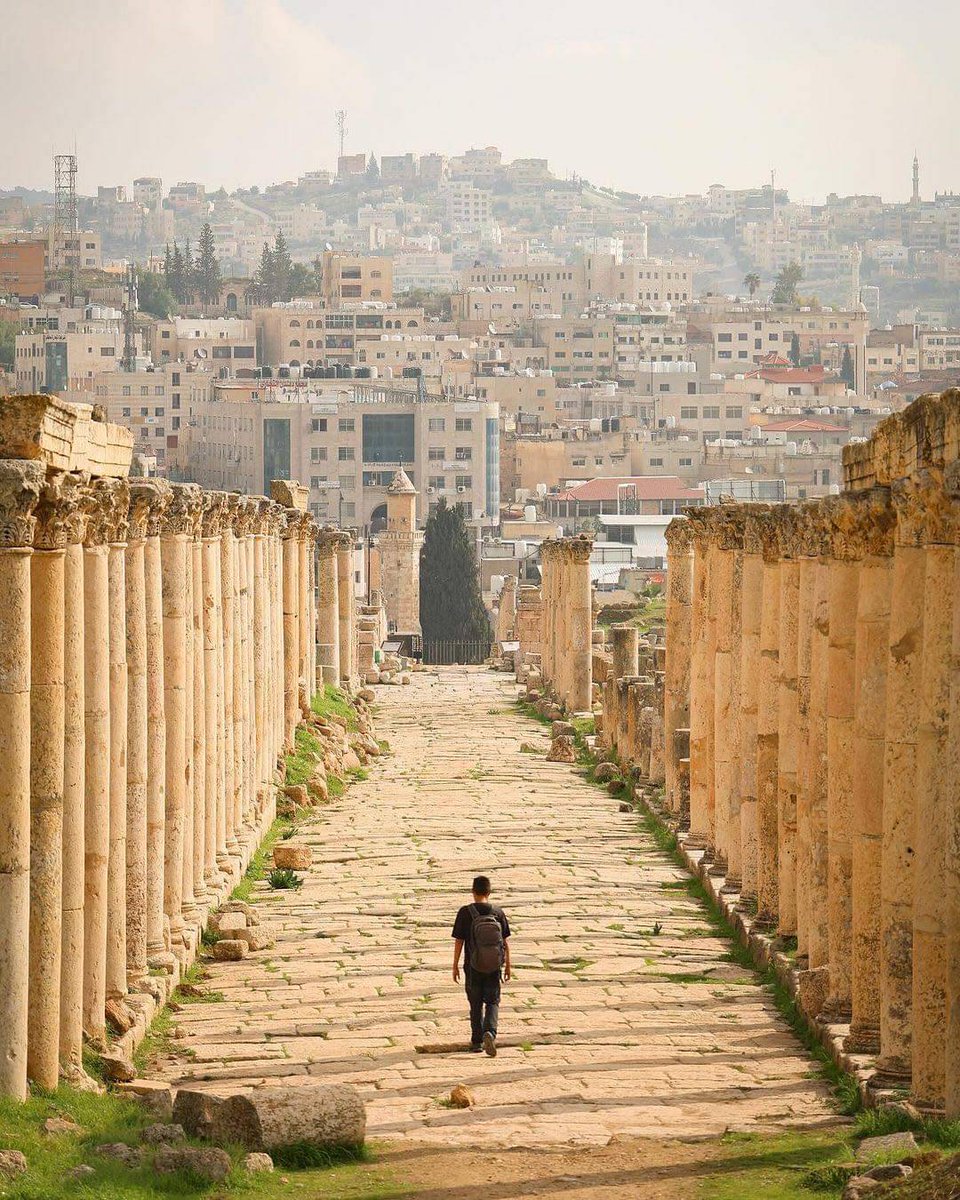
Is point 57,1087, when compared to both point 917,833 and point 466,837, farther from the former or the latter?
point 466,837

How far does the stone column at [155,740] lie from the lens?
17.4 meters

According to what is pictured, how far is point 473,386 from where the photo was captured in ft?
541

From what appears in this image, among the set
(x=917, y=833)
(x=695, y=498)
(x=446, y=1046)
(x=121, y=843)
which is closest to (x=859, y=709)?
(x=917, y=833)

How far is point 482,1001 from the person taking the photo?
15.4 metres

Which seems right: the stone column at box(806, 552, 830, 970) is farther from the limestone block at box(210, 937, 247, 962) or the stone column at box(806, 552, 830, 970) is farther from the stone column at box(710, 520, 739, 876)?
the stone column at box(710, 520, 739, 876)

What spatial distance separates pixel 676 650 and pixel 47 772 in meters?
15.7

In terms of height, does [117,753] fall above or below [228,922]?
above

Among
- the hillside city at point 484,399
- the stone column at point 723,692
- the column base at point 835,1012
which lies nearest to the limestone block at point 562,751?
the stone column at point 723,692

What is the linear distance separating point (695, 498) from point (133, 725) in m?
104

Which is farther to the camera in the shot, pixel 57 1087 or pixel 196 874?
pixel 196 874

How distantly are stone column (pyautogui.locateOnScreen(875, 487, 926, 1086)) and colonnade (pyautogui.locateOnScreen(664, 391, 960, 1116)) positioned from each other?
11 mm

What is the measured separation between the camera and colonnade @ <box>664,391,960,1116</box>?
1261 cm

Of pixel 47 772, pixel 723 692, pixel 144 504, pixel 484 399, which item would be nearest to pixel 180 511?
pixel 144 504

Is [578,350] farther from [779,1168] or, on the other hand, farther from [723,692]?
[779,1168]
